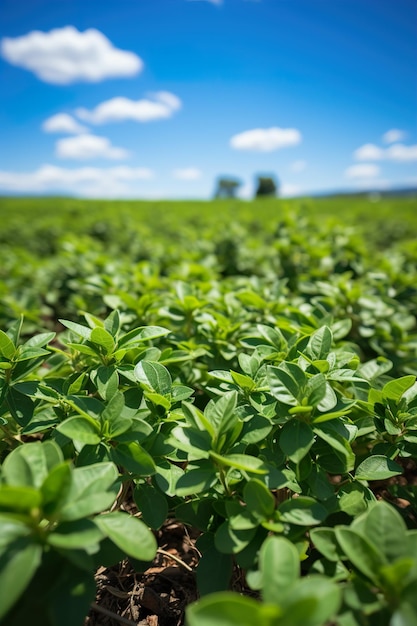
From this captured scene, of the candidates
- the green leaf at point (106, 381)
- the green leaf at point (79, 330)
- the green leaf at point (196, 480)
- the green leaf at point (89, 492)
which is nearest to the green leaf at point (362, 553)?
the green leaf at point (196, 480)

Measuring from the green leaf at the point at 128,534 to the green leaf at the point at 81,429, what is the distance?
0.77 feet

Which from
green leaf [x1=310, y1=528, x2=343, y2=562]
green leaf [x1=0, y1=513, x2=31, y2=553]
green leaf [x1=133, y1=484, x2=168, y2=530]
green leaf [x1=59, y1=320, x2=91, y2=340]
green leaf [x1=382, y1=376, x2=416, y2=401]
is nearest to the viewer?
green leaf [x1=0, y1=513, x2=31, y2=553]

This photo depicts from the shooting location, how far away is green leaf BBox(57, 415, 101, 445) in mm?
1143

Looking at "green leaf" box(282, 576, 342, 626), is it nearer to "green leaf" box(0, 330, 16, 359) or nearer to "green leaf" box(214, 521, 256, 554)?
"green leaf" box(214, 521, 256, 554)

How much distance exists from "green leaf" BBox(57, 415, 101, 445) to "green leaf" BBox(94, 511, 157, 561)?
234 mm

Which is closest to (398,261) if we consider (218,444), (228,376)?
(228,376)

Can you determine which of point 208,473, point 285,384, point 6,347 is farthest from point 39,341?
point 285,384

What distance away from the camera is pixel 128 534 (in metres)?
0.99

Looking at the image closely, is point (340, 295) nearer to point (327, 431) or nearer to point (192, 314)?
point (192, 314)

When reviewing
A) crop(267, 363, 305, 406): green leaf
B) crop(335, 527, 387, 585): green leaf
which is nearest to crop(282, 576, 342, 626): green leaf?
crop(335, 527, 387, 585): green leaf

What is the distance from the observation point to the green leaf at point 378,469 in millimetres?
1323

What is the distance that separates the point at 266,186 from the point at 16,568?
66.0 metres

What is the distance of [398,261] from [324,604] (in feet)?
10.7

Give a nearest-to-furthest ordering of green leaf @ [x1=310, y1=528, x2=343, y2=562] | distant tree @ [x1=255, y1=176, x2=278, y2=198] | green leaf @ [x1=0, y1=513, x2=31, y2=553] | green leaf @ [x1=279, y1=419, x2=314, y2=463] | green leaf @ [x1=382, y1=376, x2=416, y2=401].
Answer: green leaf @ [x1=0, y1=513, x2=31, y2=553]
green leaf @ [x1=310, y1=528, x2=343, y2=562]
green leaf @ [x1=279, y1=419, x2=314, y2=463]
green leaf @ [x1=382, y1=376, x2=416, y2=401]
distant tree @ [x1=255, y1=176, x2=278, y2=198]
